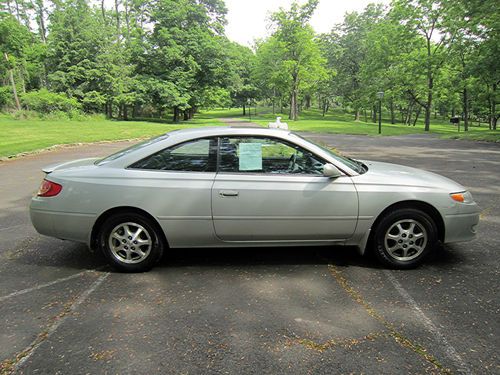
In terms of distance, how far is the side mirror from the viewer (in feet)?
12.0

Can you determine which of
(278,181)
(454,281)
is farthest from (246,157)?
(454,281)

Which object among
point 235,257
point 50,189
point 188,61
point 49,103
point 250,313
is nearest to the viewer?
point 250,313

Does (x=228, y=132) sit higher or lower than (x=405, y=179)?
higher

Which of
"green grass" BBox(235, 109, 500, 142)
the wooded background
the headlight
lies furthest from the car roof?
the wooded background

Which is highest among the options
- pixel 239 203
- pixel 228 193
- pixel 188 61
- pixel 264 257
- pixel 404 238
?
pixel 188 61

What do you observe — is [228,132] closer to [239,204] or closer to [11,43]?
[239,204]

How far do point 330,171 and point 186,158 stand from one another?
1.54 metres

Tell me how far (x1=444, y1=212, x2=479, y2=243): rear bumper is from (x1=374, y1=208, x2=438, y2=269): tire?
15 centimetres

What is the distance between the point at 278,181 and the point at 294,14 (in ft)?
164

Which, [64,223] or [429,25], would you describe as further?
[429,25]

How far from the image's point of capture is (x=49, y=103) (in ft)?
114

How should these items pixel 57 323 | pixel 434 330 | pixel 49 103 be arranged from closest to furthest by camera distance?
1. pixel 434 330
2. pixel 57 323
3. pixel 49 103

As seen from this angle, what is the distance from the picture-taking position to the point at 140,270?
377 centimetres

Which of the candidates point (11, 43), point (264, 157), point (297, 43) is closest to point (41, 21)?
point (11, 43)
